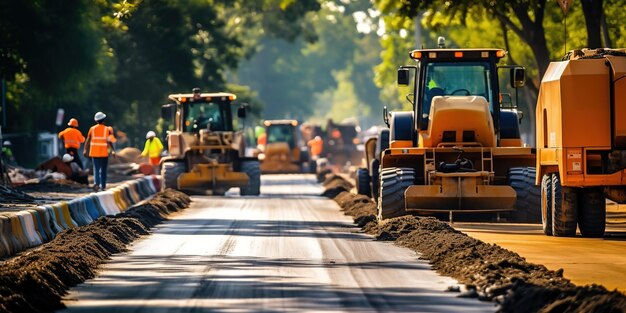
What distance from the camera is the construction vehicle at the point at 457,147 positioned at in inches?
1000

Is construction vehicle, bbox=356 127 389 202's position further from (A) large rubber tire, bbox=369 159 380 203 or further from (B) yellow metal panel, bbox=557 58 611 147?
(B) yellow metal panel, bbox=557 58 611 147

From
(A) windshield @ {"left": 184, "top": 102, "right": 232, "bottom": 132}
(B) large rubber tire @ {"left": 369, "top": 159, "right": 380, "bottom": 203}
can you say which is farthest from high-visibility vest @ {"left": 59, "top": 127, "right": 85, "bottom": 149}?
(B) large rubber tire @ {"left": 369, "top": 159, "right": 380, "bottom": 203}

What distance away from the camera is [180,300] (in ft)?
45.6

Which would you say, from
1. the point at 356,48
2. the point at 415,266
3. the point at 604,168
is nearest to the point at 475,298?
the point at 415,266

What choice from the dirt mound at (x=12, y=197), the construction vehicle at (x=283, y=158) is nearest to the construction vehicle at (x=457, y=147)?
the dirt mound at (x=12, y=197)

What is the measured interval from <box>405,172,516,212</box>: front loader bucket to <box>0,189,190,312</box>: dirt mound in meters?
4.80

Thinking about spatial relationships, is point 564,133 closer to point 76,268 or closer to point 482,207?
point 482,207

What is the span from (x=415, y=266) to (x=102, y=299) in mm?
4748

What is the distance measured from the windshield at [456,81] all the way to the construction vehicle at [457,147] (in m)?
0.02

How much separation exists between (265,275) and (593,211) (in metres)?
7.92

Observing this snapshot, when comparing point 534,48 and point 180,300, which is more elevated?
point 534,48

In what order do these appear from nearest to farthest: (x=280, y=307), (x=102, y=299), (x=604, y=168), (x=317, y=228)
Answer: (x=280, y=307) < (x=102, y=299) < (x=604, y=168) < (x=317, y=228)

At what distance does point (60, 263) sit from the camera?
1628cm

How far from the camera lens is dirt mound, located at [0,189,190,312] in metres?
13.6
